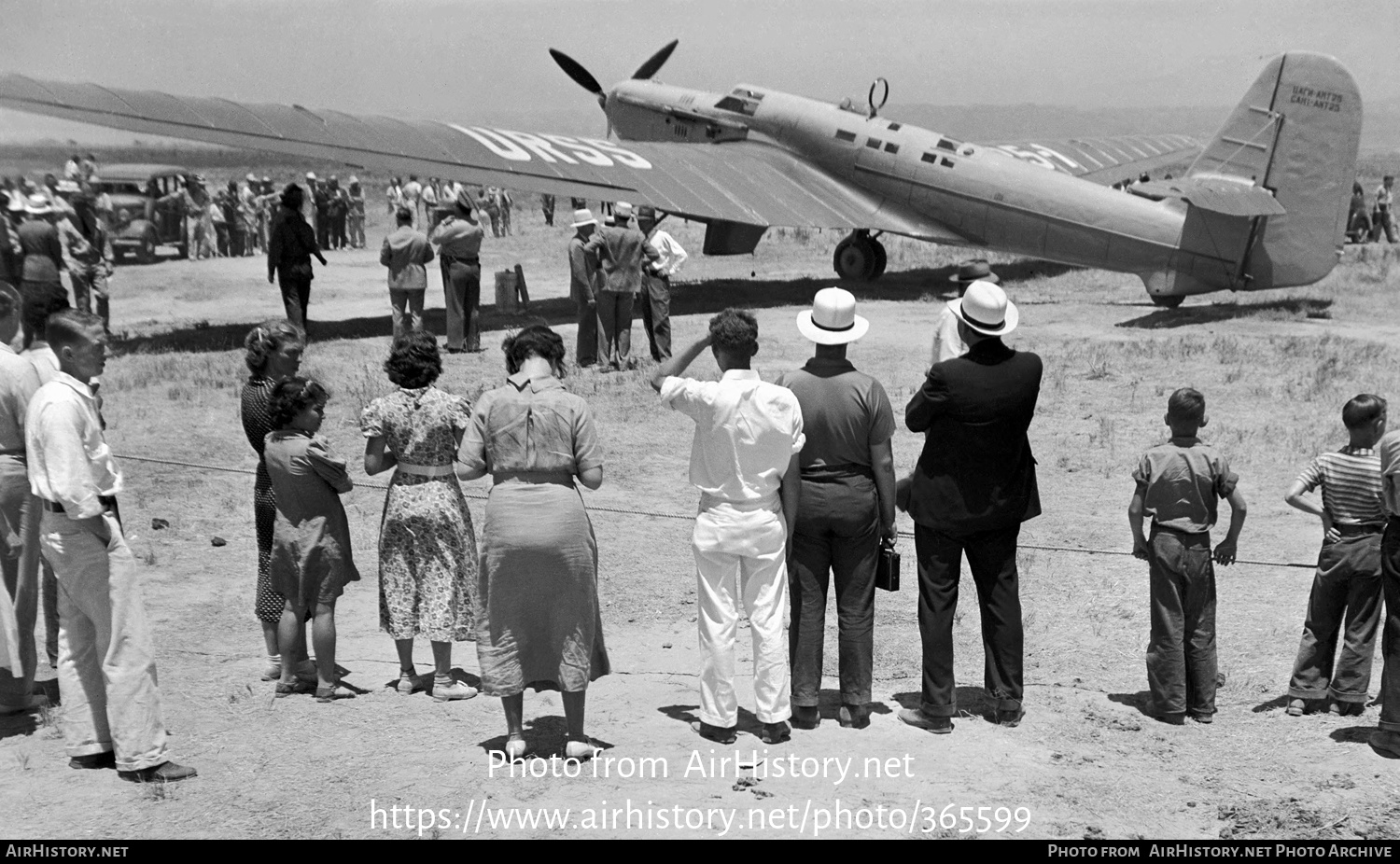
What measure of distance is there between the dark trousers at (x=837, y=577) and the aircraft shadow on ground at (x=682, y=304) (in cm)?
1143

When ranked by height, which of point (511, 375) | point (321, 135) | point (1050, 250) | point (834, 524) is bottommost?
point (834, 524)

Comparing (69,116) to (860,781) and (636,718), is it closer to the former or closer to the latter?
(636,718)

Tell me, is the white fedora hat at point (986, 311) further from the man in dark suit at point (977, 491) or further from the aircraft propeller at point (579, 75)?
the aircraft propeller at point (579, 75)

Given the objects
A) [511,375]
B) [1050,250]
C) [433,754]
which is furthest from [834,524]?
[1050,250]

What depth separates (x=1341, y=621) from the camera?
6.45 m

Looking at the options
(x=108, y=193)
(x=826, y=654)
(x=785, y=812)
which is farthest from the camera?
(x=108, y=193)

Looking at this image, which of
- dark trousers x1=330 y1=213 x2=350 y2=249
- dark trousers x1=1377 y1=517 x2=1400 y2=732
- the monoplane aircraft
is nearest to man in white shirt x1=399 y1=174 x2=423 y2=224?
dark trousers x1=330 y1=213 x2=350 y2=249

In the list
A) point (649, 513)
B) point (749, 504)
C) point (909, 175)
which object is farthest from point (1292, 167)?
point (749, 504)

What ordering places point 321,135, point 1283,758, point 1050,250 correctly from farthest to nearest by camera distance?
point 1050,250 < point 321,135 < point 1283,758

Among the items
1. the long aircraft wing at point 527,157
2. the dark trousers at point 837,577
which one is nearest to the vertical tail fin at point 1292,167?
the long aircraft wing at point 527,157

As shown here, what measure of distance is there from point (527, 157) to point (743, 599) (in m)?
14.6

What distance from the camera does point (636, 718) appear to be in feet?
20.4

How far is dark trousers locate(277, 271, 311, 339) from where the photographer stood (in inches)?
614

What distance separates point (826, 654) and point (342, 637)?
2725mm
